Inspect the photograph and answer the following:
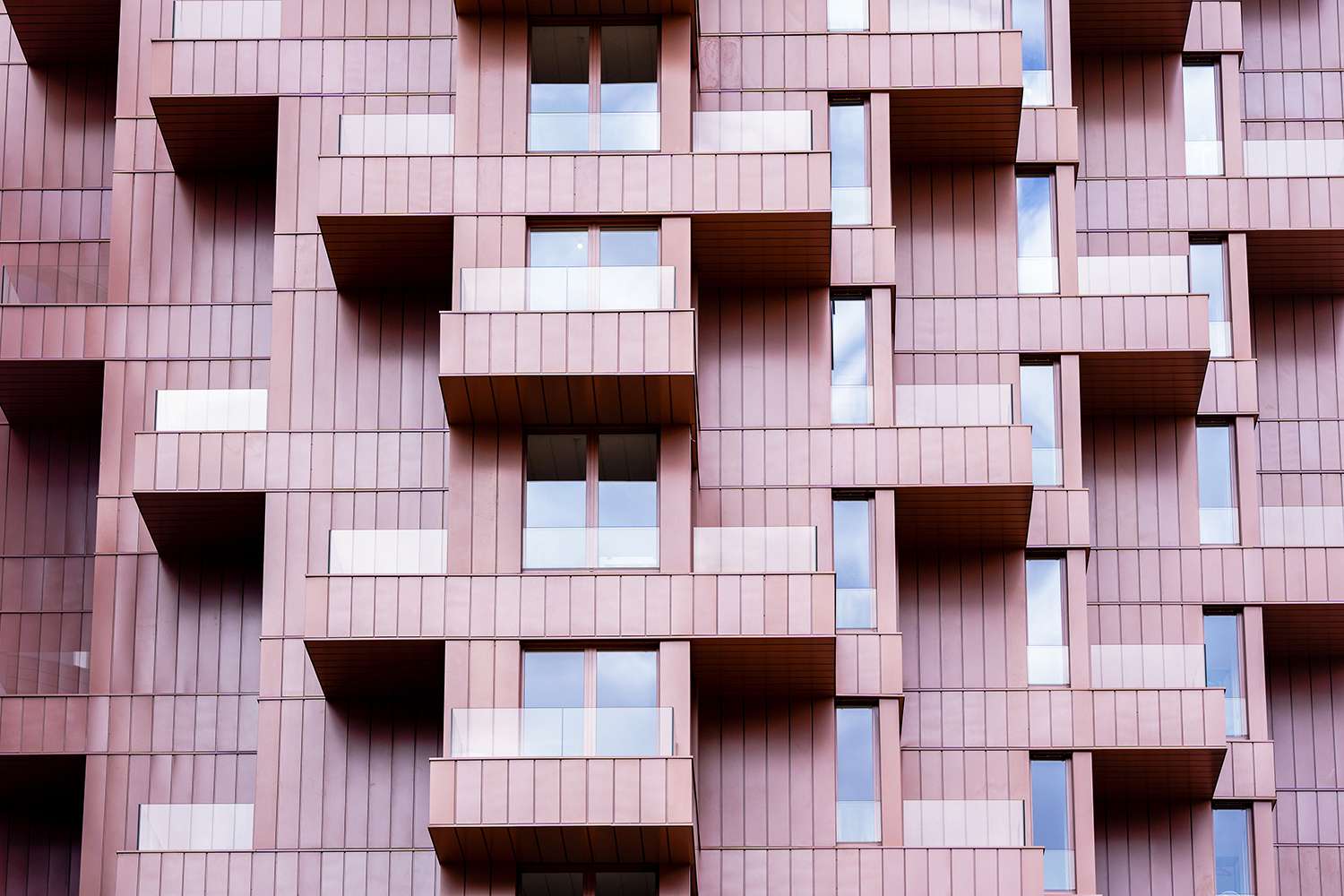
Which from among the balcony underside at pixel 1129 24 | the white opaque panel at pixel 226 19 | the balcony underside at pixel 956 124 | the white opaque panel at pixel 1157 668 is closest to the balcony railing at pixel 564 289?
the balcony underside at pixel 956 124

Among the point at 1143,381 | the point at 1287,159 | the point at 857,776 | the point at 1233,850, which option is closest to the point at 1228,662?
the point at 1233,850

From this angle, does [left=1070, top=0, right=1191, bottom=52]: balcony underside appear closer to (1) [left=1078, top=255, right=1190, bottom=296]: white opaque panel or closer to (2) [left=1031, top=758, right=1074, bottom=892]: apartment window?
(1) [left=1078, top=255, right=1190, bottom=296]: white opaque panel

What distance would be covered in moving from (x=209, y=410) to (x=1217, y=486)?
52.0 feet

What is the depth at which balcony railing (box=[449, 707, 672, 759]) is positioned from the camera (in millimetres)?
32375

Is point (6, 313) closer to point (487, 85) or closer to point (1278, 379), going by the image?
point (487, 85)

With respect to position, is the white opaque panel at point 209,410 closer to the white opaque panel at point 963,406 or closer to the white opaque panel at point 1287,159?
the white opaque panel at point 963,406

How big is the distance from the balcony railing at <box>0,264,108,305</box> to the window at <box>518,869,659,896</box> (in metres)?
12.0

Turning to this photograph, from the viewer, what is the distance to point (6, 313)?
1505 inches

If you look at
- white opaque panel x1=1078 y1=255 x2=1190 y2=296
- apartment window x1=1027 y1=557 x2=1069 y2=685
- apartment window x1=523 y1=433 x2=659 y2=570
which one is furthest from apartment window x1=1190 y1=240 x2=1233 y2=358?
apartment window x1=523 y1=433 x2=659 y2=570

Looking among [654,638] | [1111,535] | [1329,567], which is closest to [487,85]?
[654,638]

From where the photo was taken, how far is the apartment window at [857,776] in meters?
34.7

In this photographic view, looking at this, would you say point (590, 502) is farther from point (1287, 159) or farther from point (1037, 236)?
point (1287, 159)

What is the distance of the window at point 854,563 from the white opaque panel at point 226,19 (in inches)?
456

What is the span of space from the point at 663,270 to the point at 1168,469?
936cm
